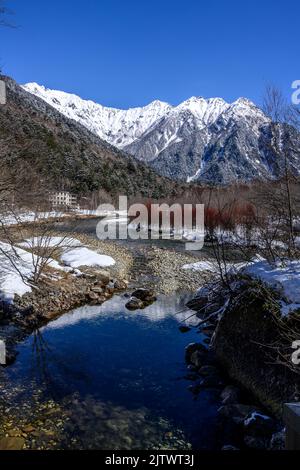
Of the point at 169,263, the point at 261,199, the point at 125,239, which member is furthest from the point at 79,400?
the point at 125,239

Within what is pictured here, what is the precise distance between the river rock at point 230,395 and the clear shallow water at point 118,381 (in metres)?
0.27

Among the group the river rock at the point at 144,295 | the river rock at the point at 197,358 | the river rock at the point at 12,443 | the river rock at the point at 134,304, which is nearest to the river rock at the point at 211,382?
the river rock at the point at 197,358

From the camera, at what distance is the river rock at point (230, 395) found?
8.30 metres

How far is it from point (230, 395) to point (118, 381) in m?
2.79

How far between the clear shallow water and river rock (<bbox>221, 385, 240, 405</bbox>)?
0.27 m

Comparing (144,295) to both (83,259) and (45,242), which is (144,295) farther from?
(83,259)

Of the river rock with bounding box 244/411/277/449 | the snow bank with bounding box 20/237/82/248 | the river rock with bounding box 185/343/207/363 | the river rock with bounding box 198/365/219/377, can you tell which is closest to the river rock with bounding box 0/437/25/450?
the river rock with bounding box 244/411/277/449

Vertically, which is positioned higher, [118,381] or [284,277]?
[284,277]

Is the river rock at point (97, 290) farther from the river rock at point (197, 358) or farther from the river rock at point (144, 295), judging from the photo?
the river rock at point (197, 358)

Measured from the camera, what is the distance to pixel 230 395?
8414 millimetres

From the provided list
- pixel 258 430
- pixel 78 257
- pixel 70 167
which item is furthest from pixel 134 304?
pixel 70 167

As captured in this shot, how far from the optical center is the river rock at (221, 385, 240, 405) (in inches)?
327

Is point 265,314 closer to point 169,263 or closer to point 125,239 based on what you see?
point 169,263
